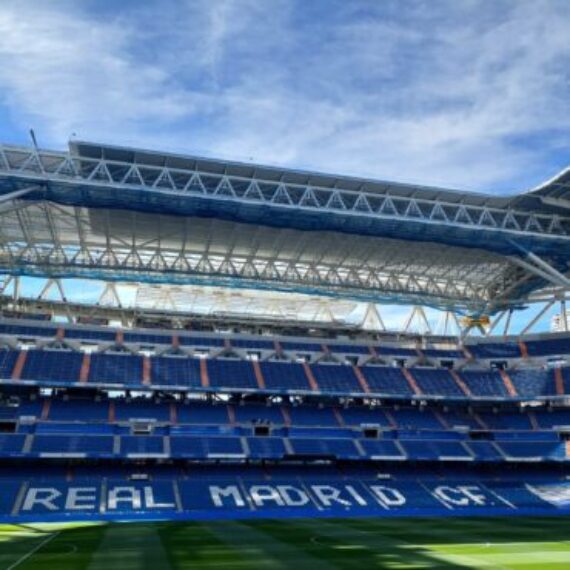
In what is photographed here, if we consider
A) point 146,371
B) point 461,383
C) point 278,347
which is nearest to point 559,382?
point 461,383

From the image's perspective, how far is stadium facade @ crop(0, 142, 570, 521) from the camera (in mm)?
39438

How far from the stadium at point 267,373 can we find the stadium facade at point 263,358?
0.65 feet

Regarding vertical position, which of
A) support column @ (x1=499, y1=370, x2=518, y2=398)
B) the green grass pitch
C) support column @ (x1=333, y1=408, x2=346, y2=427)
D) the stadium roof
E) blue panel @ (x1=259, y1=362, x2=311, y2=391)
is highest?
the stadium roof

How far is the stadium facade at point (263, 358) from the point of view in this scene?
1553 inches

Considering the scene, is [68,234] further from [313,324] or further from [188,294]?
[313,324]

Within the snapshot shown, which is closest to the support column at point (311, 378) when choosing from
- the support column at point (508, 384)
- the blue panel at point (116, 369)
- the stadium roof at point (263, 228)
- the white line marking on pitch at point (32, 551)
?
the stadium roof at point (263, 228)

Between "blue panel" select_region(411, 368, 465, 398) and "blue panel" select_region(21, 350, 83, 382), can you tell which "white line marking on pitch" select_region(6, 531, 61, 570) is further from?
"blue panel" select_region(411, 368, 465, 398)

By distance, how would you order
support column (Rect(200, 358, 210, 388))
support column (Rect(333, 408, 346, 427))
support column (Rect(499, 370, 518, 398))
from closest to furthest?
support column (Rect(200, 358, 210, 388)), support column (Rect(333, 408, 346, 427)), support column (Rect(499, 370, 518, 398))

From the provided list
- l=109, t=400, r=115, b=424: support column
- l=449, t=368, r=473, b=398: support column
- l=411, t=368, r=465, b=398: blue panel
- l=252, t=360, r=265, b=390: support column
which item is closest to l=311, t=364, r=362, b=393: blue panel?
l=252, t=360, r=265, b=390: support column

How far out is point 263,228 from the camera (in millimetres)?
45750

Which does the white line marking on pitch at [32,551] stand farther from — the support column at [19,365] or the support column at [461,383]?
the support column at [461,383]

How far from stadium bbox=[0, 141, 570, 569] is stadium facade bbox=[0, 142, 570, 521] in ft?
0.65

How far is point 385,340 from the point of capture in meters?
66.8

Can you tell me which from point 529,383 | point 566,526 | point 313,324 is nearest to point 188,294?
point 313,324
